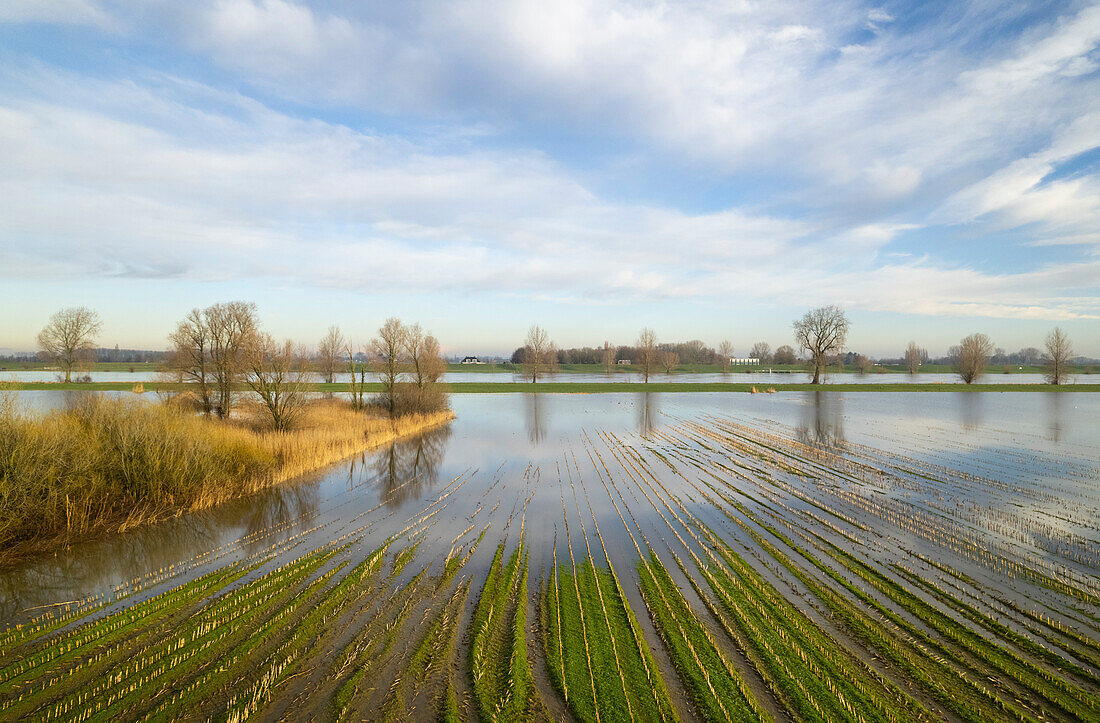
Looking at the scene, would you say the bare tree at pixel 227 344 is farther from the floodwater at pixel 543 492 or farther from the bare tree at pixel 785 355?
the bare tree at pixel 785 355

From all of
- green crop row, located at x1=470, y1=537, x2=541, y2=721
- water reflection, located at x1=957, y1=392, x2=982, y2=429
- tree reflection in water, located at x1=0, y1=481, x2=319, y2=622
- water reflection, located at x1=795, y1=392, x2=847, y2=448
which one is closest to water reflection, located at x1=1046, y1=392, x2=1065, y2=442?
water reflection, located at x1=957, y1=392, x2=982, y2=429

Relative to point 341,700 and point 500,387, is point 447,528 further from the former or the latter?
point 500,387

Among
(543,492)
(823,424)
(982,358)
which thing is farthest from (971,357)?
(543,492)

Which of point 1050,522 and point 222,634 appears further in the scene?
point 1050,522

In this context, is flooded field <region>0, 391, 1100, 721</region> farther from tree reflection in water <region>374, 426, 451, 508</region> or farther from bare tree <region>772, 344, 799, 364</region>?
bare tree <region>772, 344, 799, 364</region>

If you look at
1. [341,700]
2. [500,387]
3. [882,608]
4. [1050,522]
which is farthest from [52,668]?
[500,387]

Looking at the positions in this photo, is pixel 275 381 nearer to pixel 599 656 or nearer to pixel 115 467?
pixel 115 467
